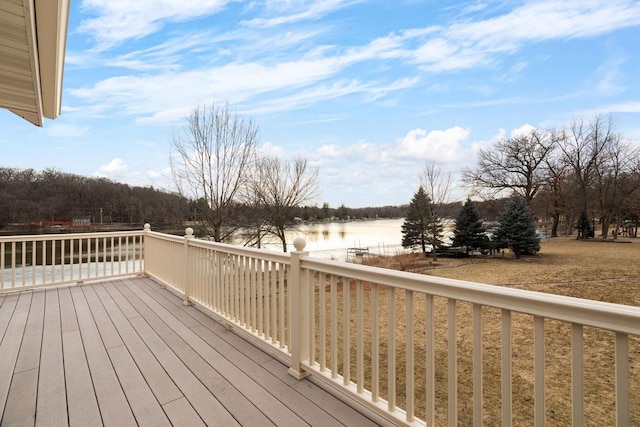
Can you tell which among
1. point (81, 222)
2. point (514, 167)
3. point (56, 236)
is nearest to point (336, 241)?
point (514, 167)

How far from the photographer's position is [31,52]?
80.3 inches

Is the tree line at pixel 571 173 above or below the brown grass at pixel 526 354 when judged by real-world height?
above

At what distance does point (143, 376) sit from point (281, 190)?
11.7m

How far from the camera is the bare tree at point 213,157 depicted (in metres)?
9.23

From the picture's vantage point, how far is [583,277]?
10.1 metres

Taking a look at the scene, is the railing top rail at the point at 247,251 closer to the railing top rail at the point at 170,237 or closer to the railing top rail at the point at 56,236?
the railing top rail at the point at 170,237

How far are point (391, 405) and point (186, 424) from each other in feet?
3.74

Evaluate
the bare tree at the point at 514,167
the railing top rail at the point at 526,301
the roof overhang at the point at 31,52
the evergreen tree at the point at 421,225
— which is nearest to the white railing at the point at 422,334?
the railing top rail at the point at 526,301

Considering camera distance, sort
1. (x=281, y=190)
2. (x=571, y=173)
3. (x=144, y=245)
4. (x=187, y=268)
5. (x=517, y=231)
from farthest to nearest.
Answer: (x=571, y=173)
(x=517, y=231)
(x=281, y=190)
(x=144, y=245)
(x=187, y=268)

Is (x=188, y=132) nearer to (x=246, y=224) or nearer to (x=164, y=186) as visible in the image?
(x=164, y=186)

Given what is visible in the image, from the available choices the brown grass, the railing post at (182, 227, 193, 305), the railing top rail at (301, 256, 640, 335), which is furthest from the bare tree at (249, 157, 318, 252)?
the railing top rail at (301, 256, 640, 335)

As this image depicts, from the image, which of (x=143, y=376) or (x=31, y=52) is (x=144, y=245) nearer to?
(x=143, y=376)

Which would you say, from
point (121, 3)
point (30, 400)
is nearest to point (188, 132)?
point (121, 3)

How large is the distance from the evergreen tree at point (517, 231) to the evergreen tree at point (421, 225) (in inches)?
130
